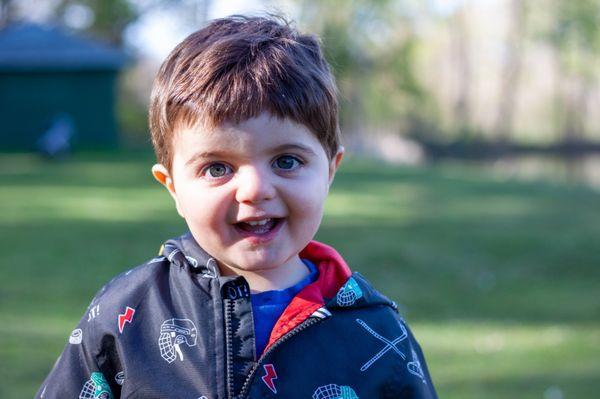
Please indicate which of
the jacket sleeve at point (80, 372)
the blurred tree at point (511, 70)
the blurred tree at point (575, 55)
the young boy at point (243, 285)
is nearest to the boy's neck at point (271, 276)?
the young boy at point (243, 285)

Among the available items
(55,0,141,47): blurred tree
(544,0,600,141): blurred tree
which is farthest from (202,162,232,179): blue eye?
(544,0,600,141): blurred tree

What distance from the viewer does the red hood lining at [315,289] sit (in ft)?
7.23

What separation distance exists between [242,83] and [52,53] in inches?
922

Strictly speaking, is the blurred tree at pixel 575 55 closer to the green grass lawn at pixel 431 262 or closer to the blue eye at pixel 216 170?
the green grass lawn at pixel 431 262

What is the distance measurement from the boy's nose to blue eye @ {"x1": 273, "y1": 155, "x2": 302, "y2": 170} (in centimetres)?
4

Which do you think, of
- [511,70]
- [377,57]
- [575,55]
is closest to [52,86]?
[377,57]

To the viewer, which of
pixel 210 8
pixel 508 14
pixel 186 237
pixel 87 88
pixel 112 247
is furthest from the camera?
pixel 508 14

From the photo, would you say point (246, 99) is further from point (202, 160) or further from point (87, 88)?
point (87, 88)

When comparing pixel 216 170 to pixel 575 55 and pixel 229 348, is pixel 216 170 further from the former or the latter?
pixel 575 55

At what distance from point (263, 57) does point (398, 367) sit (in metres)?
0.71

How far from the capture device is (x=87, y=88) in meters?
25.2

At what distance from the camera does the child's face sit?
2176 millimetres

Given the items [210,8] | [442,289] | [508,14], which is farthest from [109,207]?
[508,14]

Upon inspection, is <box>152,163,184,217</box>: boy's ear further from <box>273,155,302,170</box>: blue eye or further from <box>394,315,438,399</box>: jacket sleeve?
<box>394,315,438,399</box>: jacket sleeve
